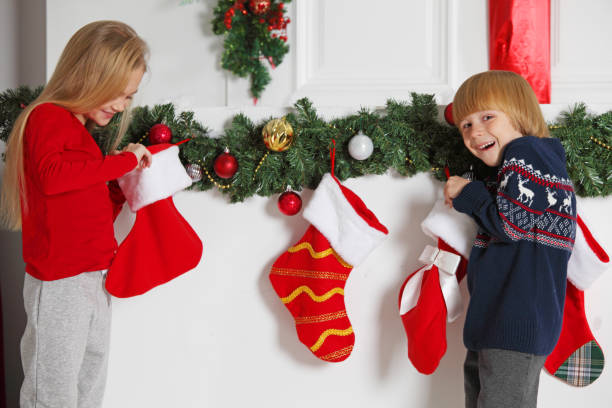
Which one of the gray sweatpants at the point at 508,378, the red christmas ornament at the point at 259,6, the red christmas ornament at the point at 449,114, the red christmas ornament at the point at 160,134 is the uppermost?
the red christmas ornament at the point at 259,6

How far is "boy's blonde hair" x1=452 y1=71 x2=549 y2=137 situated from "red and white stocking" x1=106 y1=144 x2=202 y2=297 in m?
0.78

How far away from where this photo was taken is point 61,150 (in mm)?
1042

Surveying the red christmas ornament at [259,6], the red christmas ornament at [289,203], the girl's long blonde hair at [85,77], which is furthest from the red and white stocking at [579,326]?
the girl's long blonde hair at [85,77]

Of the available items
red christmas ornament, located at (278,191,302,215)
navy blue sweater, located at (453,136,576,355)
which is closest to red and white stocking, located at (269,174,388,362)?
red christmas ornament, located at (278,191,302,215)

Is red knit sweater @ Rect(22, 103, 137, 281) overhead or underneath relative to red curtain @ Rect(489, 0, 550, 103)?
underneath

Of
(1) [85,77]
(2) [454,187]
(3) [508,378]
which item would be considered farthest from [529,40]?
(1) [85,77]

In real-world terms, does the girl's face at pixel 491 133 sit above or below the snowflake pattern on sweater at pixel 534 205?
above

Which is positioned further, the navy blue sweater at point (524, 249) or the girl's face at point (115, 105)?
the girl's face at point (115, 105)

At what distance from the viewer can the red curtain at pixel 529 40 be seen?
1353 millimetres

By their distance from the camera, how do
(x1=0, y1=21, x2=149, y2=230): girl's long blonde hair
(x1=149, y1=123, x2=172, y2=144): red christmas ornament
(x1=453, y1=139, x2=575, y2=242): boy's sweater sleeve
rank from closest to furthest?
(x1=453, y1=139, x2=575, y2=242): boy's sweater sleeve
(x1=0, y1=21, x2=149, y2=230): girl's long blonde hair
(x1=149, y1=123, x2=172, y2=144): red christmas ornament

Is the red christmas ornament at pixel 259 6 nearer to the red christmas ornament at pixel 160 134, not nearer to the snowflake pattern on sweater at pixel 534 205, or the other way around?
the red christmas ornament at pixel 160 134

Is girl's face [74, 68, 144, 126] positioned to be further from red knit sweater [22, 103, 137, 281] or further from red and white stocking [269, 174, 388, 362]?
red and white stocking [269, 174, 388, 362]

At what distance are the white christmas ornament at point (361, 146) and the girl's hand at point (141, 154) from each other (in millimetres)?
535

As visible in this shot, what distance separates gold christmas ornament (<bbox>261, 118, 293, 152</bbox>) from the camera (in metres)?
1.24
